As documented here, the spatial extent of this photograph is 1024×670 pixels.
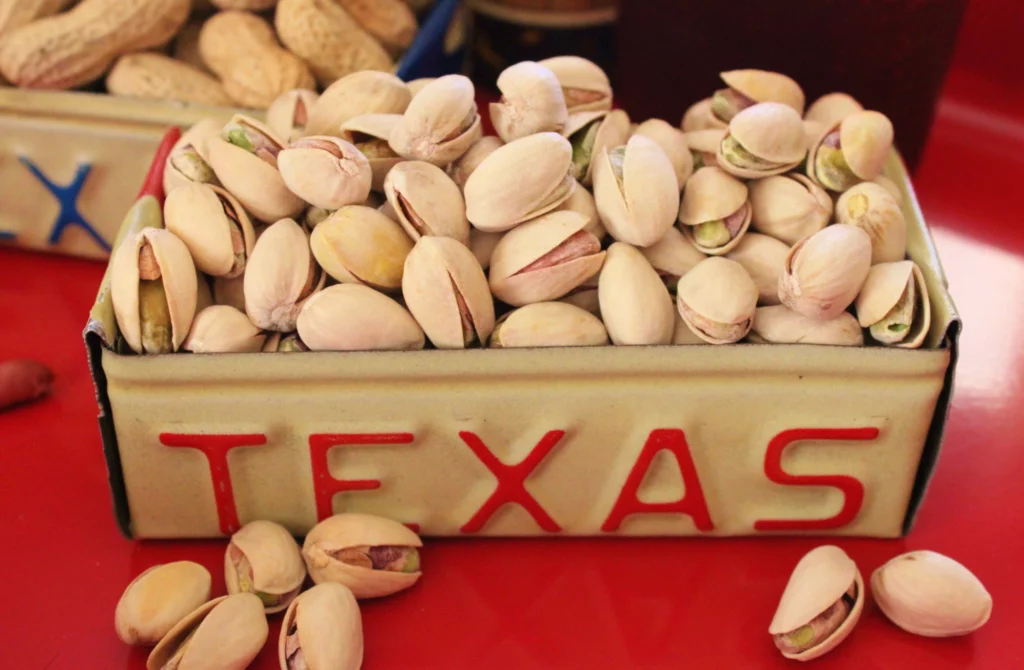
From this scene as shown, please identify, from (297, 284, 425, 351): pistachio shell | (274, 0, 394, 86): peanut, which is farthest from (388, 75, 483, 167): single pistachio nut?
(274, 0, 394, 86): peanut

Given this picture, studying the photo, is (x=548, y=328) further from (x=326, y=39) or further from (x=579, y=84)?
(x=326, y=39)

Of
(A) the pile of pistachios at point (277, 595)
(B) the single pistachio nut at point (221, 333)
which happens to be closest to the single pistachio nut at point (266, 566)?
(A) the pile of pistachios at point (277, 595)

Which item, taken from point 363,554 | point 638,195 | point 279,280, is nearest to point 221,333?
point 279,280

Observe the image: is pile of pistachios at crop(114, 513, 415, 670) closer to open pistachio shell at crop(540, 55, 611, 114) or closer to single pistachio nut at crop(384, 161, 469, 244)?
single pistachio nut at crop(384, 161, 469, 244)

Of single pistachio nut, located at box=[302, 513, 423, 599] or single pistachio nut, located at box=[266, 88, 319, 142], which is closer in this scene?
single pistachio nut, located at box=[302, 513, 423, 599]

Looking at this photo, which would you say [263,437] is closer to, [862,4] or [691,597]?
[691,597]

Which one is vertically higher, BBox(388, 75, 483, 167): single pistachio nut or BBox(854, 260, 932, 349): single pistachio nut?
BBox(388, 75, 483, 167): single pistachio nut

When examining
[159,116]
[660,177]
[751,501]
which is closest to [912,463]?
[751,501]

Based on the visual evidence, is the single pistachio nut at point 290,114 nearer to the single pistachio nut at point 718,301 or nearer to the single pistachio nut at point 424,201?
the single pistachio nut at point 424,201
